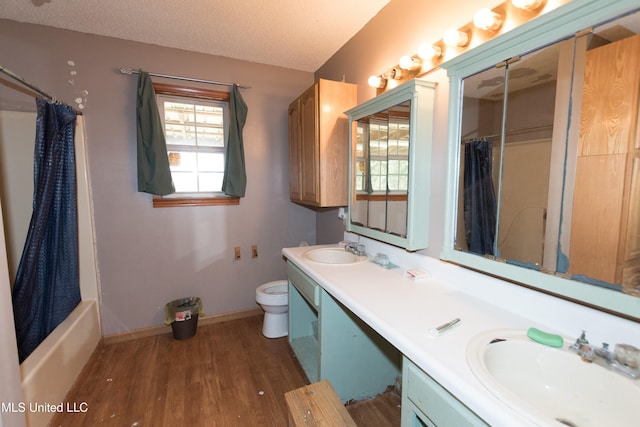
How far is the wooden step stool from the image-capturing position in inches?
39.4

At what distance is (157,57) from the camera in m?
2.26

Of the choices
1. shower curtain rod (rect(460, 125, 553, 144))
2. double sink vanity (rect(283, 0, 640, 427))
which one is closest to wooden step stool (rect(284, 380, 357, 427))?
double sink vanity (rect(283, 0, 640, 427))

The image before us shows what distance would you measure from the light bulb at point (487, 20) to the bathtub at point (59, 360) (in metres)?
2.56

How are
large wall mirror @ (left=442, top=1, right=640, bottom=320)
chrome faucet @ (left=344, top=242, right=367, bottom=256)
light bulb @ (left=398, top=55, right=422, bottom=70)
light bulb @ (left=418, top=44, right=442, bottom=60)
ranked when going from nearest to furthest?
large wall mirror @ (left=442, top=1, right=640, bottom=320), light bulb @ (left=418, top=44, right=442, bottom=60), light bulb @ (left=398, top=55, right=422, bottom=70), chrome faucet @ (left=344, top=242, right=367, bottom=256)

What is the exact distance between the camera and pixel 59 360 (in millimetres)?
1663

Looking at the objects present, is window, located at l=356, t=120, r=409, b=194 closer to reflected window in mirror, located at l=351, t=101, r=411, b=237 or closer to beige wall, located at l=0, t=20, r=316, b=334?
reflected window in mirror, located at l=351, t=101, r=411, b=237

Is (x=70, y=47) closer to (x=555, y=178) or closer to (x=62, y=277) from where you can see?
(x=62, y=277)

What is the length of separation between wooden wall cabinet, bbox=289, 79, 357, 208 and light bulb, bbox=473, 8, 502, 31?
3.39 ft

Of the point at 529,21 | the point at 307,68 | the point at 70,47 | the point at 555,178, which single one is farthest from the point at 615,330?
the point at 70,47

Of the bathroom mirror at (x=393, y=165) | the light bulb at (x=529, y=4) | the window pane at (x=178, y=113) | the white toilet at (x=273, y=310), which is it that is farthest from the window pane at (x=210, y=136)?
the light bulb at (x=529, y=4)

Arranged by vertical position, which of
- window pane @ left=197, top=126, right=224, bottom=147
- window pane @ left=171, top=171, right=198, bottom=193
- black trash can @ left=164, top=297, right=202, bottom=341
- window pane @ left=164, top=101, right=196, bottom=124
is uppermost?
window pane @ left=164, top=101, right=196, bottom=124

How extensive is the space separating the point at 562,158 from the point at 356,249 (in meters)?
1.25

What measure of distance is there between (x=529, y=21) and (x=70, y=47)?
280 cm

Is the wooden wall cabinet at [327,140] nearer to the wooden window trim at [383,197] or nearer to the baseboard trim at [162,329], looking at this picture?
the wooden window trim at [383,197]
